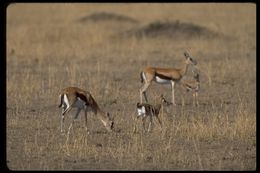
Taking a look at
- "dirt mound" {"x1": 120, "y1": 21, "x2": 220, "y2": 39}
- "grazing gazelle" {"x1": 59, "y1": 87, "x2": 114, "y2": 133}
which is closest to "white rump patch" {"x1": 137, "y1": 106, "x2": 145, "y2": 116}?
"grazing gazelle" {"x1": 59, "y1": 87, "x2": 114, "y2": 133}

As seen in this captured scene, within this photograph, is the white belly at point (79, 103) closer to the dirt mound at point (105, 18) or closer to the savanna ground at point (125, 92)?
the savanna ground at point (125, 92)

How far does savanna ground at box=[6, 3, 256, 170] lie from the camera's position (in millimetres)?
8930

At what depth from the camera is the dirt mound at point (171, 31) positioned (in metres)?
23.9

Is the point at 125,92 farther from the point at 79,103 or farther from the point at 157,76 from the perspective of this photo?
the point at 79,103

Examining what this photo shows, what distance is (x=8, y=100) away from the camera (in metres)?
13.2

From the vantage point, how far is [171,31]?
24.3 m

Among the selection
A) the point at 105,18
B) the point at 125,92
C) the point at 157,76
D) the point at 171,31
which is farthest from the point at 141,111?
the point at 105,18

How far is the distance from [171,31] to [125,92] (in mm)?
10210

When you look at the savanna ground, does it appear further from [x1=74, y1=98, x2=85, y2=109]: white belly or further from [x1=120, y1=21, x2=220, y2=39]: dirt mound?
[x1=74, y1=98, x2=85, y2=109]: white belly

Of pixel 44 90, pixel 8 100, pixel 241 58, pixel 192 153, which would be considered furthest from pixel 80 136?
pixel 241 58

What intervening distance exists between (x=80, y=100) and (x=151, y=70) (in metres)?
3.33

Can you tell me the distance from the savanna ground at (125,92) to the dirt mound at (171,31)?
0.03 meters

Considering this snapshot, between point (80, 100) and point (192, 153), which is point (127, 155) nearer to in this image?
point (192, 153)

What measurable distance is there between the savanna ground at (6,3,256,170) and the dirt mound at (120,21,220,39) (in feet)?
0.11
